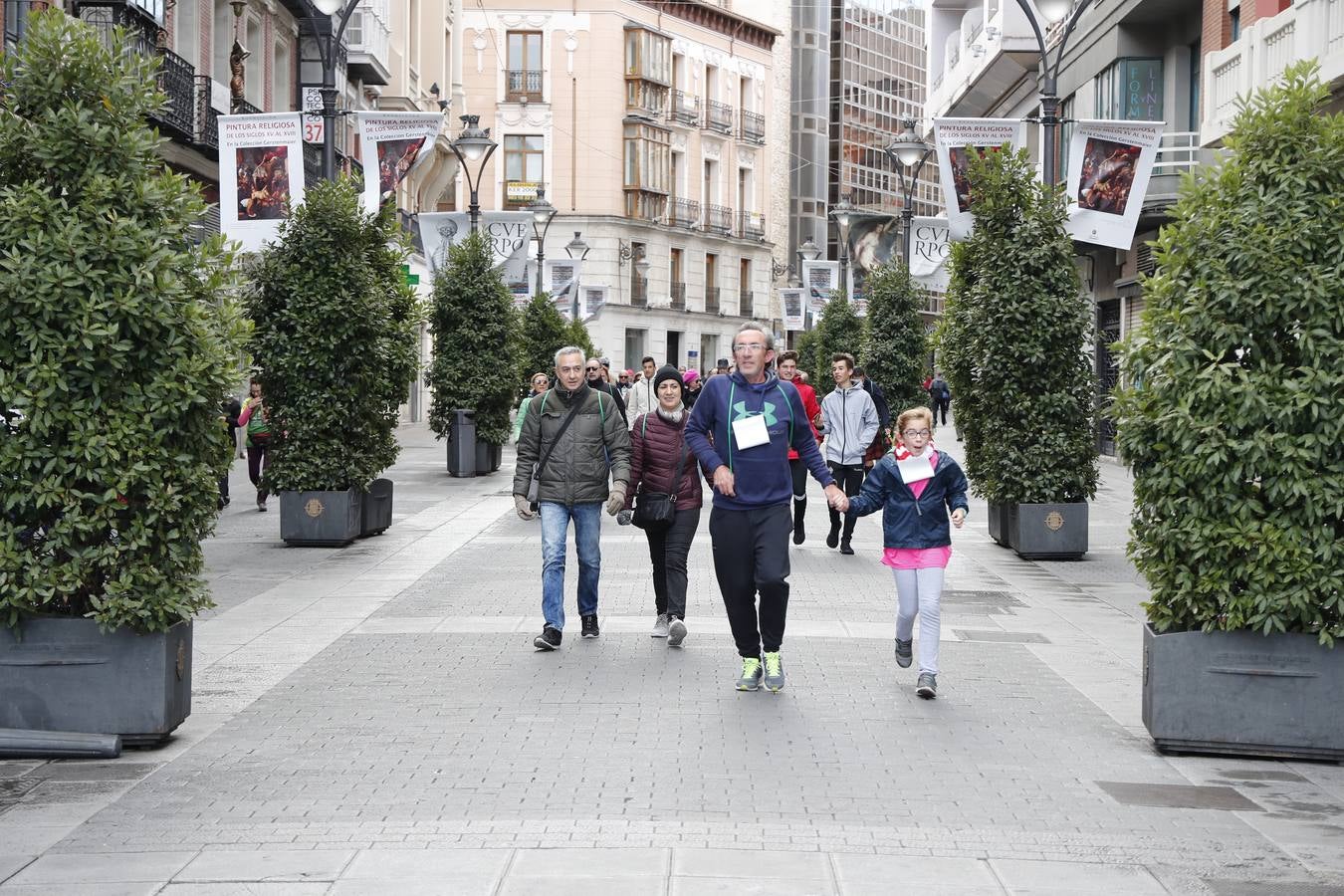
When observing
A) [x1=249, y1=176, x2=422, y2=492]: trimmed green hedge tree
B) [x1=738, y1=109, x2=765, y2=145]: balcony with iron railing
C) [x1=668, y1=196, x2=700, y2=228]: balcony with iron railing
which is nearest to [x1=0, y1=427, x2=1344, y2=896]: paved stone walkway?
[x1=249, y1=176, x2=422, y2=492]: trimmed green hedge tree

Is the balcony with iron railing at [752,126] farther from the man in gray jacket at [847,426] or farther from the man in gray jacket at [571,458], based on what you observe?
the man in gray jacket at [571,458]

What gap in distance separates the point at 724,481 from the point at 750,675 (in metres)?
1.01

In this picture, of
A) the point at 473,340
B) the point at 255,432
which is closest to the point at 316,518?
the point at 255,432

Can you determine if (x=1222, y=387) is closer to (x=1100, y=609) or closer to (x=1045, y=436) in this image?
(x=1100, y=609)

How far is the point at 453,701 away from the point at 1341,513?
166 inches

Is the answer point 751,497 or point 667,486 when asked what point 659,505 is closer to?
point 667,486

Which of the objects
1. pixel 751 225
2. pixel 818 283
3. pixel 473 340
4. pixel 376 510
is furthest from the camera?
pixel 751 225

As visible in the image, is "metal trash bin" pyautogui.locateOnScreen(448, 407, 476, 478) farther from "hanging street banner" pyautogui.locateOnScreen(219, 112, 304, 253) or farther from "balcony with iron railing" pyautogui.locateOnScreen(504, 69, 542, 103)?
"balcony with iron railing" pyautogui.locateOnScreen(504, 69, 542, 103)

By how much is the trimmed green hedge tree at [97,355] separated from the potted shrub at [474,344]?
72.3ft

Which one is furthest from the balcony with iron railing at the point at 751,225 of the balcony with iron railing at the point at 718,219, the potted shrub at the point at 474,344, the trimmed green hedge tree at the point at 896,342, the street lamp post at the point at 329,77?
the street lamp post at the point at 329,77

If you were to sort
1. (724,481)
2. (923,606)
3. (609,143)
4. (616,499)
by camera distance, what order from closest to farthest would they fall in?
(724,481)
(923,606)
(616,499)
(609,143)

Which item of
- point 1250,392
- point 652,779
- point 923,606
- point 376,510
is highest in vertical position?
point 1250,392

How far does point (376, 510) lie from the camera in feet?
61.0

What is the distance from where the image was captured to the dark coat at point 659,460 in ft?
37.3
